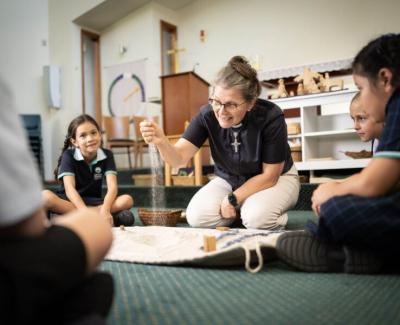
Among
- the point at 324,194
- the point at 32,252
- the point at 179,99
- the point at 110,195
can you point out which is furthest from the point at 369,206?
the point at 179,99

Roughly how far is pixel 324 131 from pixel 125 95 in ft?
11.2

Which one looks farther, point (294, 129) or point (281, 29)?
point (281, 29)

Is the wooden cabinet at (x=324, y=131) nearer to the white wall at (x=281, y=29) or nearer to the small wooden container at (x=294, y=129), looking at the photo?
the small wooden container at (x=294, y=129)

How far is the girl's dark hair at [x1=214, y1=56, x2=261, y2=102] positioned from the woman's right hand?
30cm

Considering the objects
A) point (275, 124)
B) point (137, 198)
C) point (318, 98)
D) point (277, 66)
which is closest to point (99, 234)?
point (275, 124)

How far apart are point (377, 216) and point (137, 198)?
2.44 metres

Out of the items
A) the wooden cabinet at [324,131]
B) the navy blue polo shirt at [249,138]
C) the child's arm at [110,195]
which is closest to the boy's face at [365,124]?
the navy blue polo shirt at [249,138]

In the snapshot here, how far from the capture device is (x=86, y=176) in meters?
2.01

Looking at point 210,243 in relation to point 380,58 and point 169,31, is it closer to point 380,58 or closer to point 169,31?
point 380,58

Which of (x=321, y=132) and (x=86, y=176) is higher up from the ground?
(x=321, y=132)

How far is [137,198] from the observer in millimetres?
3123

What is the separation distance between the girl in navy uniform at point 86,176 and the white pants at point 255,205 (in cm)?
42

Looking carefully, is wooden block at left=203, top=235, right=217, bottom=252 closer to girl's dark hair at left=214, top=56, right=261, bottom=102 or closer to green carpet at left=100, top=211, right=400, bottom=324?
green carpet at left=100, top=211, right=400, bottom=324

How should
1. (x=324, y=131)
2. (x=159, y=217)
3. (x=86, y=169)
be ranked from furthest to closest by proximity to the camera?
(x=324, y=131)
(x=86, y=169)
(x=159, y=217)
